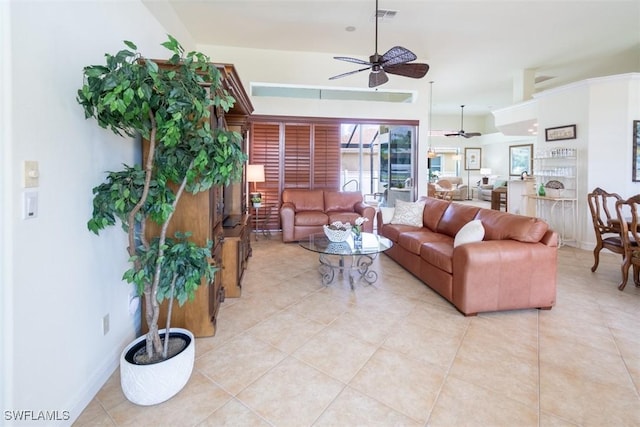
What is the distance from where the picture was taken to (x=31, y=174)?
1.30 metres

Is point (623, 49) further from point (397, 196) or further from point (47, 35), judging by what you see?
point (47, 35)

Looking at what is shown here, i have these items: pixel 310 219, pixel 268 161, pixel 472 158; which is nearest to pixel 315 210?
pixel 310 219

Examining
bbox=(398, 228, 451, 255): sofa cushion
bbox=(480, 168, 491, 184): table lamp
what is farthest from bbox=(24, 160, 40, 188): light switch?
bbox=(480, 168, 491, 184): table lamp

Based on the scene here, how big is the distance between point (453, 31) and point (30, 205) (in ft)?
18.5

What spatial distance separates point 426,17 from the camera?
14.7 feet

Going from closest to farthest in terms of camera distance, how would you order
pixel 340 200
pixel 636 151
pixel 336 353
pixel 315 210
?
pixel 336 353 < pixel 636 151 < pixel 315 210 < pixel 340 200

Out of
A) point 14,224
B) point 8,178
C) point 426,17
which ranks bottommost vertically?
point 14,224

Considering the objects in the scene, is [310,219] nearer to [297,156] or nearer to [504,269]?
[297,156]

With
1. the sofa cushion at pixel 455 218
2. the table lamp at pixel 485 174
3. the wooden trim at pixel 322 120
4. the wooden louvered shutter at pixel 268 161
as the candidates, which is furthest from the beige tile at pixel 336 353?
the table lamp at pixel 485 174

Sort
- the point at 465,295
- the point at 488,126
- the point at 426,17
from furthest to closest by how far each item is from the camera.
A: the point at 488,126
the point at 426,17
the point at 465,295

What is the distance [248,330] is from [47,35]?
7.00 ft

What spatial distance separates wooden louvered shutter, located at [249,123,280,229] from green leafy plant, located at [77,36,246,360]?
4.41 meters

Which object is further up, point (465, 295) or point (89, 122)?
point (89, 122)

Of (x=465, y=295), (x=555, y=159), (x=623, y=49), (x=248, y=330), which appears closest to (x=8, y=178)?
(x=248, y=330)
